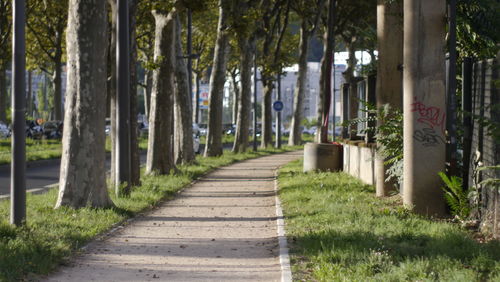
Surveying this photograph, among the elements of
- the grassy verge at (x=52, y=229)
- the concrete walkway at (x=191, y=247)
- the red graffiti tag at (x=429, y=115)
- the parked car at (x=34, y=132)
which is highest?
the red graffiti tag at (x=429, y=115)

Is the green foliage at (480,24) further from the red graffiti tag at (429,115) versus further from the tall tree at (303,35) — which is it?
the tall tree at (303,35)

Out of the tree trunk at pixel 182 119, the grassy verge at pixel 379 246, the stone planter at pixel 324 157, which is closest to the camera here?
the grassy verge at pixel 379 246

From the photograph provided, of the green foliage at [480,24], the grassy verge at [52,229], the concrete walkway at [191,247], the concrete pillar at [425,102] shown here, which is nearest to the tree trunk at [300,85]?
the grassy verge at [52,229]

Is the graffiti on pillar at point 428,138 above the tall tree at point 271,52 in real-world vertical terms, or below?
below

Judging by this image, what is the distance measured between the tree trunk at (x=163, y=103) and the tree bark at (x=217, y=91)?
10333 millimetres

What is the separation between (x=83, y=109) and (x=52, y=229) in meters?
3.16

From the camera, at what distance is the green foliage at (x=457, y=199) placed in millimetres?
13055

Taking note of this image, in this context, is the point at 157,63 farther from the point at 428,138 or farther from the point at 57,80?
the point at 57,80

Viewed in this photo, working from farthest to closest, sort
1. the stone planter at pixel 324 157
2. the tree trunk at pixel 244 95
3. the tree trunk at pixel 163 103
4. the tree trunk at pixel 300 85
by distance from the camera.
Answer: the tree trunk at pixel 300 85 → the tree trunk at pixel 244 95 → the stone planter at pixel 324 157 → the tree trunk at pixel 163 103

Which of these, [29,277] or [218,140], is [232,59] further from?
[29,277]

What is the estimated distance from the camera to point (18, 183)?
489 inches

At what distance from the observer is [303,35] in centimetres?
5072

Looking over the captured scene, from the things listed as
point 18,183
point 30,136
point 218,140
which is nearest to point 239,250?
point 18,183

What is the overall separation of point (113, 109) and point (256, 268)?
10974 mm
